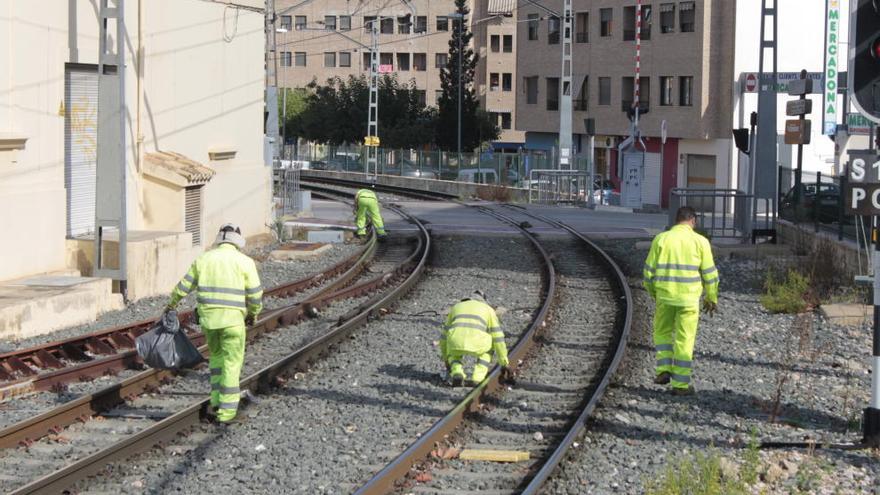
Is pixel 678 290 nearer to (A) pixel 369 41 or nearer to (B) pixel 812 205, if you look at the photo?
(B) pixel 812 205

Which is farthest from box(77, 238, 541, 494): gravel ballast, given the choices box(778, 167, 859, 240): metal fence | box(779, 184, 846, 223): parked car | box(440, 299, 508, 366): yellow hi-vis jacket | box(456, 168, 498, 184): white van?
box(456, 168, 498, 184): white van

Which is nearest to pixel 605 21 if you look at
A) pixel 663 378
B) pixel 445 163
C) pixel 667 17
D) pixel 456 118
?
pixel 667 17

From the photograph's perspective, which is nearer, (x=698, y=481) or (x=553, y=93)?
(x=698, y=481)

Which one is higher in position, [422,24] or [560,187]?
[422,24]

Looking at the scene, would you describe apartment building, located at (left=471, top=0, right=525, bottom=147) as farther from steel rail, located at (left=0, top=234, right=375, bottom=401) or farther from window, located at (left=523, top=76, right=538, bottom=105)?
steel rail, located at (left=0, top=234, right=375, bottom=401)

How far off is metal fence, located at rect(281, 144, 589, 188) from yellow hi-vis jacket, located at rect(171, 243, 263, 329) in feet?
133

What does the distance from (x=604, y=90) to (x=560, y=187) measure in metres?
15.1

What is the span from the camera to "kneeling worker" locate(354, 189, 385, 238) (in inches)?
1088

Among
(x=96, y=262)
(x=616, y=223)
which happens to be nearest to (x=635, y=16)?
(x=616, y=223)

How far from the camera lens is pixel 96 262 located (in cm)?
1770

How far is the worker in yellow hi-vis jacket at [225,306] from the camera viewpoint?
10320mm

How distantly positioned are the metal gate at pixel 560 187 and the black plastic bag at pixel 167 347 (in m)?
36.0

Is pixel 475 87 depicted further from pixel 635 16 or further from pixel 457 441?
pixel 457 441

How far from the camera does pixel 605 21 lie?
61.8 meters
